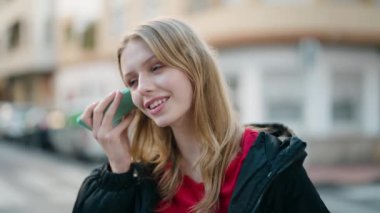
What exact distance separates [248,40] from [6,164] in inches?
277

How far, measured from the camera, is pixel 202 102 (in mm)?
1957

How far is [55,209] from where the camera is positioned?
9.80 m

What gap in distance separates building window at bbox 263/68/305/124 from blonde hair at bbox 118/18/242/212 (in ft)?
48.6

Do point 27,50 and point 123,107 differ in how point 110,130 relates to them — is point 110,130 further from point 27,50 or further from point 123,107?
point 27,50

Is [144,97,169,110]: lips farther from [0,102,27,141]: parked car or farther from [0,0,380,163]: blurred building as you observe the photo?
[0,102,27,141]: parked car

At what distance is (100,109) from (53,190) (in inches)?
404

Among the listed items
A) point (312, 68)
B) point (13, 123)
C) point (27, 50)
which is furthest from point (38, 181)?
point (27, 50)

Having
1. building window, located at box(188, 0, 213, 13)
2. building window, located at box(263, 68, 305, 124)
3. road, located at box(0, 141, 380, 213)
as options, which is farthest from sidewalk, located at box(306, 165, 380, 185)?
building window, located at box(188, 0, 213, 13)

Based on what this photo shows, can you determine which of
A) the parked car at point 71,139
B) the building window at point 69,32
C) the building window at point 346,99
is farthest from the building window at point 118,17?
the building window at point 346,99

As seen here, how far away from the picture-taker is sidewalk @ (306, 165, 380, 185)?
1279 centimetres

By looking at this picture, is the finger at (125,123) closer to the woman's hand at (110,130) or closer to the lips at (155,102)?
the woman's hand at (110,130)

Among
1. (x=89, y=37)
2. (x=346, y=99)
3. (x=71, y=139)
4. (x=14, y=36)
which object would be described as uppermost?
(x=14, y=36)

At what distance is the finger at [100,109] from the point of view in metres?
2.05

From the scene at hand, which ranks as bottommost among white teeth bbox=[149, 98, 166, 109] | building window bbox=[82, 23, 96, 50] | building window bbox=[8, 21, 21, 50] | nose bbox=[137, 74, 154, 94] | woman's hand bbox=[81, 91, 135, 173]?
woman's hand bbox=[81, 91, 135, 173]
